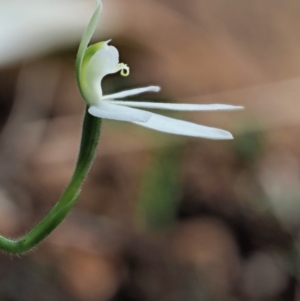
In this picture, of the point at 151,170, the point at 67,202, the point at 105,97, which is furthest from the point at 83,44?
the point at 151,170

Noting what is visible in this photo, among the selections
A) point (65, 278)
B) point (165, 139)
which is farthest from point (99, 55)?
point (165, 139)

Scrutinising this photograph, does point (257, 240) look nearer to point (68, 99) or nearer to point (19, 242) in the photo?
point (68, 99)

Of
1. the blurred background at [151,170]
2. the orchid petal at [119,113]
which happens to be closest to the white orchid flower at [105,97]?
the orchid petal at [119,113]

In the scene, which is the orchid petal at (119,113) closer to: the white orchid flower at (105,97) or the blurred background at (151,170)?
the white orchid flower at (105,97)

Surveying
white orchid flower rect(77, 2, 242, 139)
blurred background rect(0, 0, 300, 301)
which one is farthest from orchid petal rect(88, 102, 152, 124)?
blurred background rect(0, 0, 300, 301)

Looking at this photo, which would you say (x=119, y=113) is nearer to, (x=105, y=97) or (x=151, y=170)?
(x=105, y=97)

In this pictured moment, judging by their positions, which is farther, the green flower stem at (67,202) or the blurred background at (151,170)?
the blurred background at (151,170)
